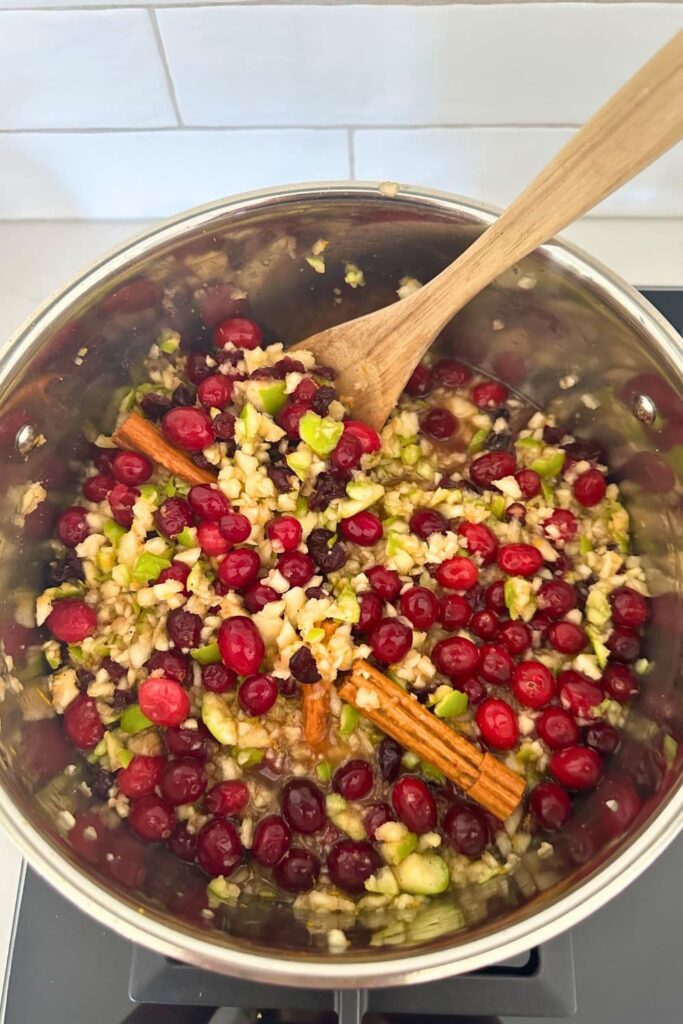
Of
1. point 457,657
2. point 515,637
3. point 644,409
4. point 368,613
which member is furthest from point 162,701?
point 644,409

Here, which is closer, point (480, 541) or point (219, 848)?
point (219, 848)

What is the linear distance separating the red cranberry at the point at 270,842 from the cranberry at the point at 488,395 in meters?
0.85

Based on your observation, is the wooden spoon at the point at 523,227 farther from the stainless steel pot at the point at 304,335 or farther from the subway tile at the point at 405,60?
the subway tile at the point at 405,60

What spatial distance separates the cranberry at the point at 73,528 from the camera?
1434 mm

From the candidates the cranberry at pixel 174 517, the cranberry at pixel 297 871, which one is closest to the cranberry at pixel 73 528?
the cranberry at pixel 174 517

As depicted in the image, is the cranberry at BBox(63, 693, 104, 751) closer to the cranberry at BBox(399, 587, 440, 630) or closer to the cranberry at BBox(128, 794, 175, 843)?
the cranberry at BBox(128, 794, 175, 843)

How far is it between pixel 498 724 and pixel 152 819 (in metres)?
0.55

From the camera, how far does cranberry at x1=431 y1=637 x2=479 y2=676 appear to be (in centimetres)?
133

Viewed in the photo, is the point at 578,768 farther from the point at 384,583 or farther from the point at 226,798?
the point at 226,798

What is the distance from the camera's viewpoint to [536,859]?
1.24 m

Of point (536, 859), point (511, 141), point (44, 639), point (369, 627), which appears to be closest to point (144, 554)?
point (44, 639)

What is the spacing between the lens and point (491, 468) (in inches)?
59.1

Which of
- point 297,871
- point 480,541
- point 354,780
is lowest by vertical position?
point 297,871

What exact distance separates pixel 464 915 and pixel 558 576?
0.58m
